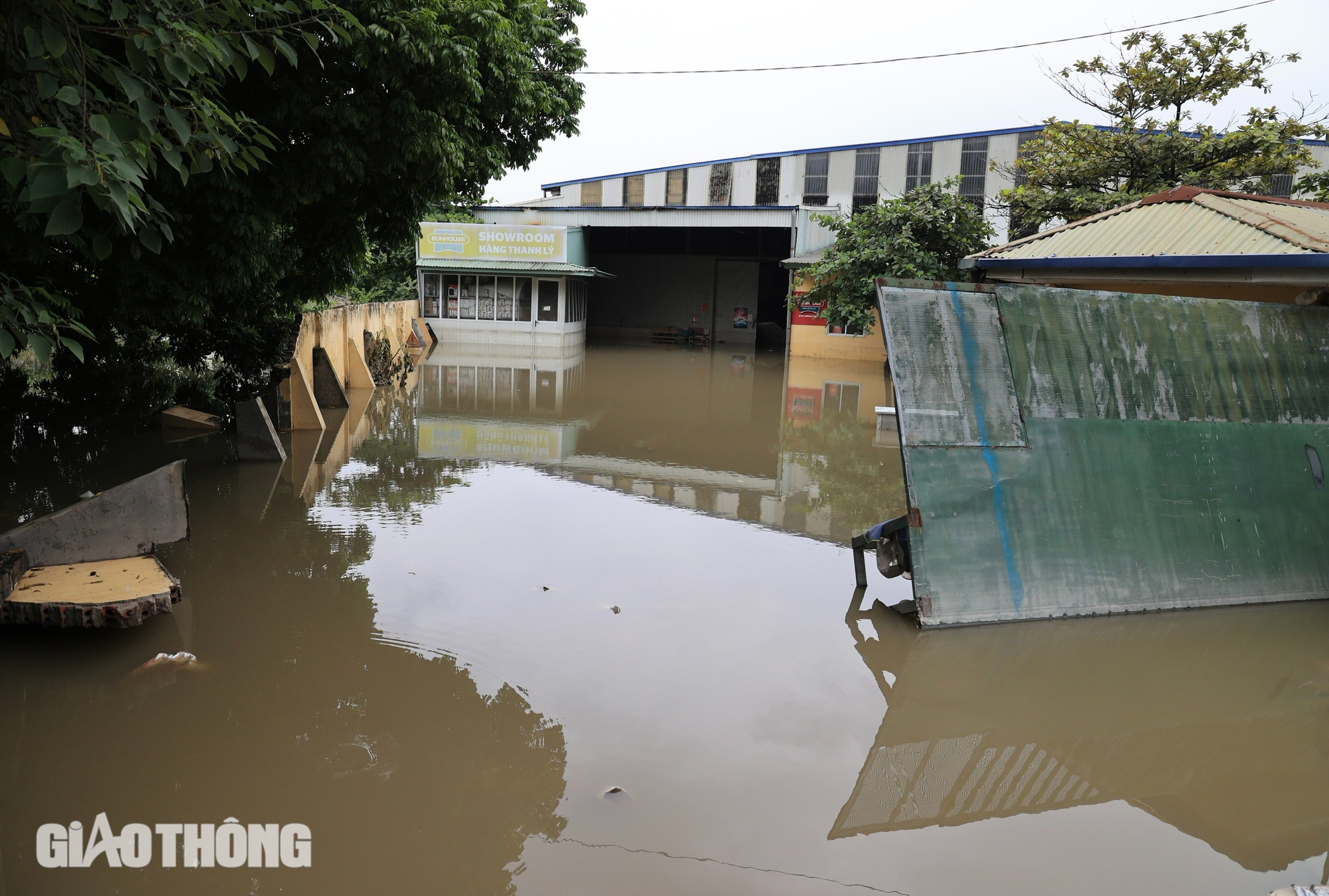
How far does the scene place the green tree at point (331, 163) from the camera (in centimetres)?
652

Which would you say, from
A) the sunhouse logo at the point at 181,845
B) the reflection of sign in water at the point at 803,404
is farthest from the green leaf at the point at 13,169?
the reflection of sign in water at the point at 803,404

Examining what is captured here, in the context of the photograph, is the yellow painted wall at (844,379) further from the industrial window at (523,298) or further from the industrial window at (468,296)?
the industrial window at (468,296)

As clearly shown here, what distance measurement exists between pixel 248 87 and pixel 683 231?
2814 centimetres

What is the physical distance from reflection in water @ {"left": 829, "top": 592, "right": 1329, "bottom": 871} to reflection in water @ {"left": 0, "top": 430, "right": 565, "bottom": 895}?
59.9 inches

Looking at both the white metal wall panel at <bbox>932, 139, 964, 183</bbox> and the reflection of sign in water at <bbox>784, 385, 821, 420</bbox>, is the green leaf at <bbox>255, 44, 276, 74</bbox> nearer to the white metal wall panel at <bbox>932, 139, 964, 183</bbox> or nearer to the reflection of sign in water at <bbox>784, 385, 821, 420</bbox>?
the reflection of sign in water at <bbox>784, 385, 821, 420</bbox>

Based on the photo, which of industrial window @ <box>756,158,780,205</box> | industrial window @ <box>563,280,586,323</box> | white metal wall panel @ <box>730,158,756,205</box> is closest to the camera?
industrial window @ <box>563,280,586,323</box>

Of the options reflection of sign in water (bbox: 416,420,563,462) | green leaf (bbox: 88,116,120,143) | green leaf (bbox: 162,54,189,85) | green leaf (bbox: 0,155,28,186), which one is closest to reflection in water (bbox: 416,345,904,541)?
reflection of sign in water (bbox: 416,420,563,462)

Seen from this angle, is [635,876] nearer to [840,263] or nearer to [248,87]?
[248,87]

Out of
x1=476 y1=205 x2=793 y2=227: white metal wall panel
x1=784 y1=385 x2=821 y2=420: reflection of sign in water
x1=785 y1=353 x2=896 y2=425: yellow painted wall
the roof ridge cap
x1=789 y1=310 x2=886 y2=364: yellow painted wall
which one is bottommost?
x1=784 y1=385 x2=821 y2=420: reflection of sign in water

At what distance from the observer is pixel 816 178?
29.7m

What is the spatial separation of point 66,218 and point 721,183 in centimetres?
3076

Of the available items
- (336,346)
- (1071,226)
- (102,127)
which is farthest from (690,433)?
(102,127)

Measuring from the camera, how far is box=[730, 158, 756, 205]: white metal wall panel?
102ft

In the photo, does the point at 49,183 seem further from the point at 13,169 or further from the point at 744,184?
the point at 744,184
